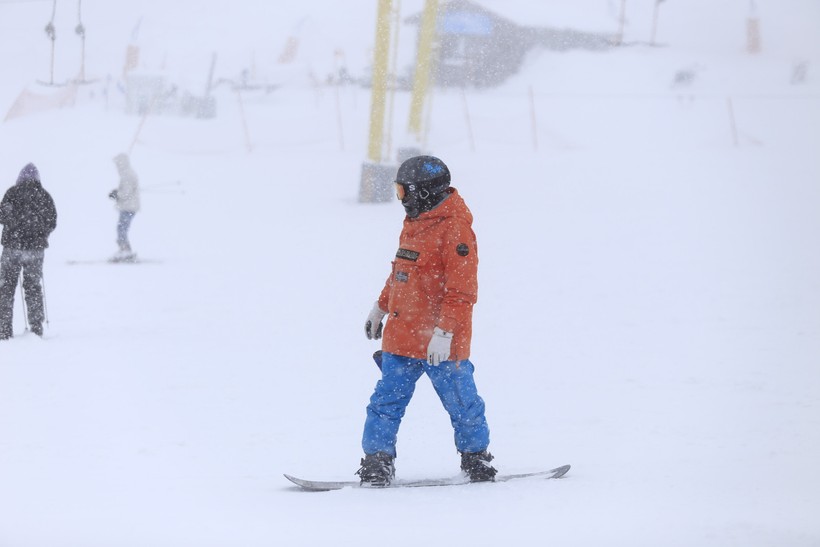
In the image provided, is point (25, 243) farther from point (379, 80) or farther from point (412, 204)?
point (379, 80)

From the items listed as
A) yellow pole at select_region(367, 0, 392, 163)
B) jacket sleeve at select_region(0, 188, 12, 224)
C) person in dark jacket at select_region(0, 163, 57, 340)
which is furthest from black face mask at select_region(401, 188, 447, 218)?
yellow pole at select_region(367, 0, 392, 163)

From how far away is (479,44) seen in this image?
40.0 metres

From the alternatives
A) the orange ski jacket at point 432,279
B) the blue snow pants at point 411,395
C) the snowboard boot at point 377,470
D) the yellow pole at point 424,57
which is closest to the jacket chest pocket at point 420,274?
the orange ski jacket at point 432,279

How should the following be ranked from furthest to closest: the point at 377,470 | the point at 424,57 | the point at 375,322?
the point at 424,57 < the point at 375,322 < the point at 377,470

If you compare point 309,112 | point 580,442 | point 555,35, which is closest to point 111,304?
point 580,442

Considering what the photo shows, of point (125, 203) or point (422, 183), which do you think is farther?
point (125, 203)

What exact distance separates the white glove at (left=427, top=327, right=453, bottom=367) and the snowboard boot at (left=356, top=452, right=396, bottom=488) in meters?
0.55

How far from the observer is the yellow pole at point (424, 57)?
16.8 meters

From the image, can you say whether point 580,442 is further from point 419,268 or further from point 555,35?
point 555,35

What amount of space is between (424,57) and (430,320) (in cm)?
1389

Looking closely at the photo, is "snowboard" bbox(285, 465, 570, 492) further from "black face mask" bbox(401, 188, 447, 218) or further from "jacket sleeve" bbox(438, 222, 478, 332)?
"black face mask" bbox(401, 188, 447, 218)

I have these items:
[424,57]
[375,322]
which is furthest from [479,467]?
[424,57]

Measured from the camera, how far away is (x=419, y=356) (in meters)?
3.88

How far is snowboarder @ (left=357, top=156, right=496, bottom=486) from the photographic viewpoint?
12.4 feet
